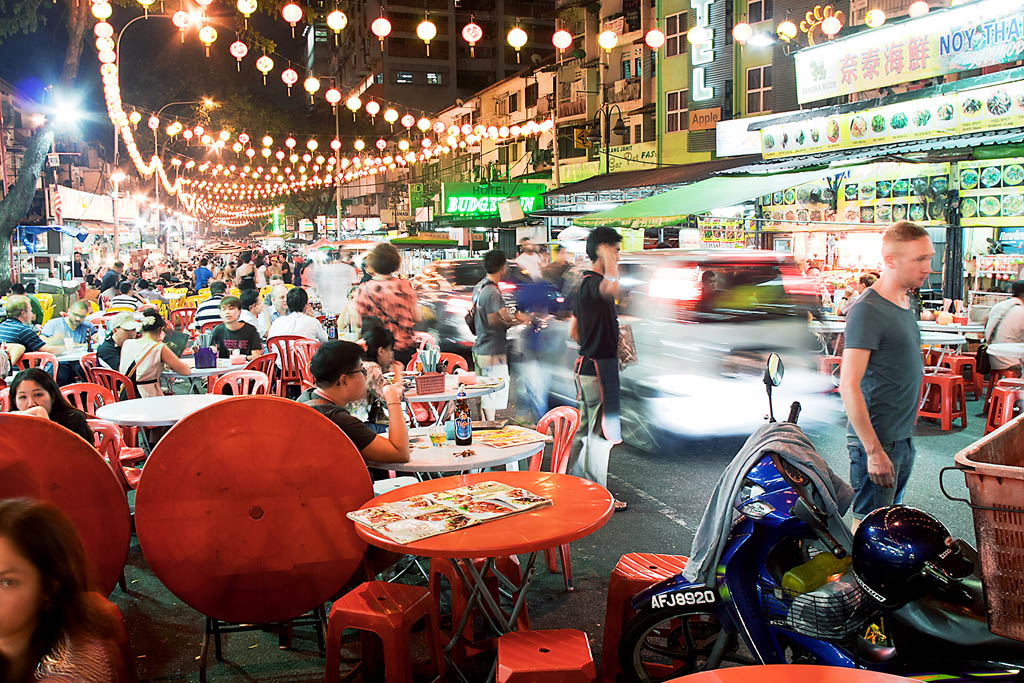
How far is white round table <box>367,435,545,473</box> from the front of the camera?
4582 mm

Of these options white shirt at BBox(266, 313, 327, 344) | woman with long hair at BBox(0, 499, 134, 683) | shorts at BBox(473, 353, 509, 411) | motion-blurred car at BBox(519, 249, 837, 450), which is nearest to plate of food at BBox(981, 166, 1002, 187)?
motion-blurred car at BBox(519, 249, 837, 450)

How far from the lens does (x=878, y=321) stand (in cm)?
420

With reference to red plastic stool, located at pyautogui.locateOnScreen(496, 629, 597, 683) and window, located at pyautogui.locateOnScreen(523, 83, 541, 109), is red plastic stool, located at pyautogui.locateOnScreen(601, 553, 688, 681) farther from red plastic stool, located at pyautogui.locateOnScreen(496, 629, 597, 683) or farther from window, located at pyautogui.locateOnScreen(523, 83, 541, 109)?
window, located at pyautogui.locateOnScreen(523, 83, 541, 109)

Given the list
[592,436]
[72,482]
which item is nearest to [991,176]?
[592,436]

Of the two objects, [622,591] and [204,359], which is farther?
[204,359]

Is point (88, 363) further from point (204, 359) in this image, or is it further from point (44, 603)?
point (44, 603)

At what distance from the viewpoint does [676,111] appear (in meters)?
26.4

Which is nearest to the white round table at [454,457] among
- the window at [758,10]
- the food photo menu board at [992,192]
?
the food photo menu board at [992,192]

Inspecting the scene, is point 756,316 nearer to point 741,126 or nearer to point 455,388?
point 455,388

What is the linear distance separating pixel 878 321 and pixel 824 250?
1581 centimetres

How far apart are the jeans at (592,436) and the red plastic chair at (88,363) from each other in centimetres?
538

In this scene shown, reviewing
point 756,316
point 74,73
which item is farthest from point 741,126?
point 74,73

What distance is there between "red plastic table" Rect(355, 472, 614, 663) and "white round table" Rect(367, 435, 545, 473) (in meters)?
0.15

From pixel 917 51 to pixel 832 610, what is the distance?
Result: 12.7m
